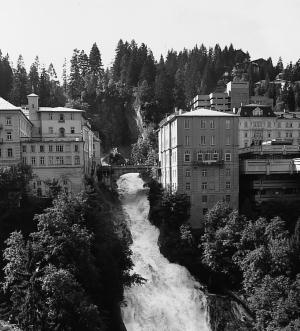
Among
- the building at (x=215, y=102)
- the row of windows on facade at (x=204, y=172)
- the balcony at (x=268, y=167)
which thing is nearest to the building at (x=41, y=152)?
the row of windows on facade at (x=204, y=172)

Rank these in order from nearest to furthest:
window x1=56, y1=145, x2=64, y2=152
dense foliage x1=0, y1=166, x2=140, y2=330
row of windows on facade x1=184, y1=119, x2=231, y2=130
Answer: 1. dense foliage x1=0, y1=166, x2=140, y2=330
2. window x1=56, y1=145, x2=64, y2=152
3. row of windows on facade x1=184, y1=119, x2=231, y2=130

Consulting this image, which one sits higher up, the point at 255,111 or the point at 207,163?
the point at 255,111

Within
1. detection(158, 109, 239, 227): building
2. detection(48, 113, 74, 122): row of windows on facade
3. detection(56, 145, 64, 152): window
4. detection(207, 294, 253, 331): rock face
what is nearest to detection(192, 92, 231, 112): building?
detection(158, 109, 239, 227): building

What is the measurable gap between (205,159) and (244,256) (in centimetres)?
1779

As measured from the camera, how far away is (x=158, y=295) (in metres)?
54.2

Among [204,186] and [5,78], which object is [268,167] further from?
[5,78]

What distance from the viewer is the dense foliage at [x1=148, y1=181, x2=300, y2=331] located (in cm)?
4469

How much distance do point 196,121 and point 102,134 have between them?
54728 millimetres

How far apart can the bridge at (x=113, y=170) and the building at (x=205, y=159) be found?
16.8 meters

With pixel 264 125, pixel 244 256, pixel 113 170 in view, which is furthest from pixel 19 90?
pixel 244 256

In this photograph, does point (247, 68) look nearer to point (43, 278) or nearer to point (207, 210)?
point (207, 210)

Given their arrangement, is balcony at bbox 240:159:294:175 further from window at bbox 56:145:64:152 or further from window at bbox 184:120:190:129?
window at bbox 56:145:64:152

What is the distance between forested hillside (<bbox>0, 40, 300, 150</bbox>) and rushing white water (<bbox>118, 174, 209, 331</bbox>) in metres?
55.1

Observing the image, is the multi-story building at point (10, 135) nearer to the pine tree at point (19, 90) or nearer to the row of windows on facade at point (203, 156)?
the row of windows on facade at point (203, 156)
